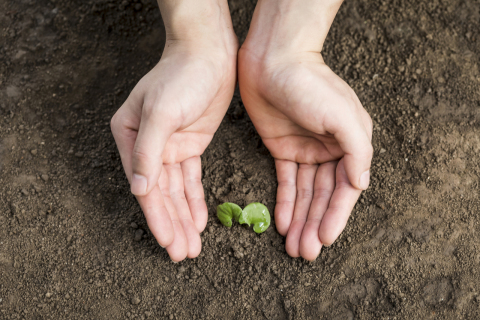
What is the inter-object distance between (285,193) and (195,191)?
524 mm

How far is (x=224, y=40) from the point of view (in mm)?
2426

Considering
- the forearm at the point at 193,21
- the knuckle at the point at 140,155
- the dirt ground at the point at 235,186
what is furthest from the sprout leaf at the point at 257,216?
the forearm at the point at 193,21

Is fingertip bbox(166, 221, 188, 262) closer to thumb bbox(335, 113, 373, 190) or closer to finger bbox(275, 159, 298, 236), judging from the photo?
finger bbox(275, 159, 298, 236)

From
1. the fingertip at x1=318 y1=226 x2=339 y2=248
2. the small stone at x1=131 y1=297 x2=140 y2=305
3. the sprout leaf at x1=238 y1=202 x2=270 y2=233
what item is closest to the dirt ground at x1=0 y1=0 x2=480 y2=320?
the small stone at x1=131 y1=297 x2=140 y2=305

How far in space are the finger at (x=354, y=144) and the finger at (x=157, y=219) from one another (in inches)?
38.1

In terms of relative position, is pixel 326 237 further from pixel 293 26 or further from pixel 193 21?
pixel 193 21

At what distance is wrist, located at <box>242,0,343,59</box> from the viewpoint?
232 cm

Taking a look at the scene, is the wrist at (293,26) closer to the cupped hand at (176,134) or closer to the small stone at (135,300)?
the cupped hand at (176,134)

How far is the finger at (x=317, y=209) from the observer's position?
2.16 metres

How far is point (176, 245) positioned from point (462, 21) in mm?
2574

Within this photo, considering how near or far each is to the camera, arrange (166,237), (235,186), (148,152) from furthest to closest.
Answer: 1. (235,186)
2. (166,237)
3. (148,152)

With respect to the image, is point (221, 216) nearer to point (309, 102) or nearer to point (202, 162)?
point (202, 162)

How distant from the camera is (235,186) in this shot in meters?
2.47

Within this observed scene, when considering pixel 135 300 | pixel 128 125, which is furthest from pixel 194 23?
pixel 135 300
